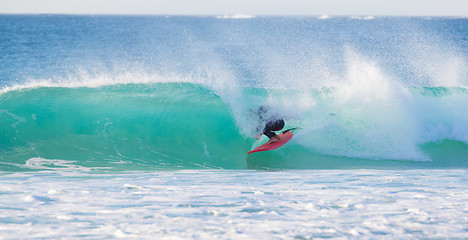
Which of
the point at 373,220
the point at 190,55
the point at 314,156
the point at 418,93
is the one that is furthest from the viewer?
the point at 190,55

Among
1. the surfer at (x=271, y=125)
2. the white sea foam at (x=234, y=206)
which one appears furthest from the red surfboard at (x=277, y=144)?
the white sea foam at (x=234, y=206)

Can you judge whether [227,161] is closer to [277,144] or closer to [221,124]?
[277,144]

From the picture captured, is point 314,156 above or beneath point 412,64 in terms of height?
beneath

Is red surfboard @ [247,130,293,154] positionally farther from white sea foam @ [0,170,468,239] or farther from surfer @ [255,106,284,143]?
white sea foam @ [0,170,468,239]

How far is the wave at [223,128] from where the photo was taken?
8047 millimetres

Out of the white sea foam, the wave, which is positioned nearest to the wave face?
the wave

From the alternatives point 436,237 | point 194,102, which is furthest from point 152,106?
point 436,237

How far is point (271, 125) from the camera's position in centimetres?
850

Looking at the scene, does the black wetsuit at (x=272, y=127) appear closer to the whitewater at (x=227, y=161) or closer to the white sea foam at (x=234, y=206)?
the whitewater at (x=227, y=161)

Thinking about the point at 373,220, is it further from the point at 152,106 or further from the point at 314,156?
the point at 152,106

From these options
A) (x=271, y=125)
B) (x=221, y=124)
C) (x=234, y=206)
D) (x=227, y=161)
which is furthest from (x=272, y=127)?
(x=234, y=206)

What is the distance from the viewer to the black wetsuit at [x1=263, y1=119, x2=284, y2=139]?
830 cm

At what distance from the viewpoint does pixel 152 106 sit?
10305mm

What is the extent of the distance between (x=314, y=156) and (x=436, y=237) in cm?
433
